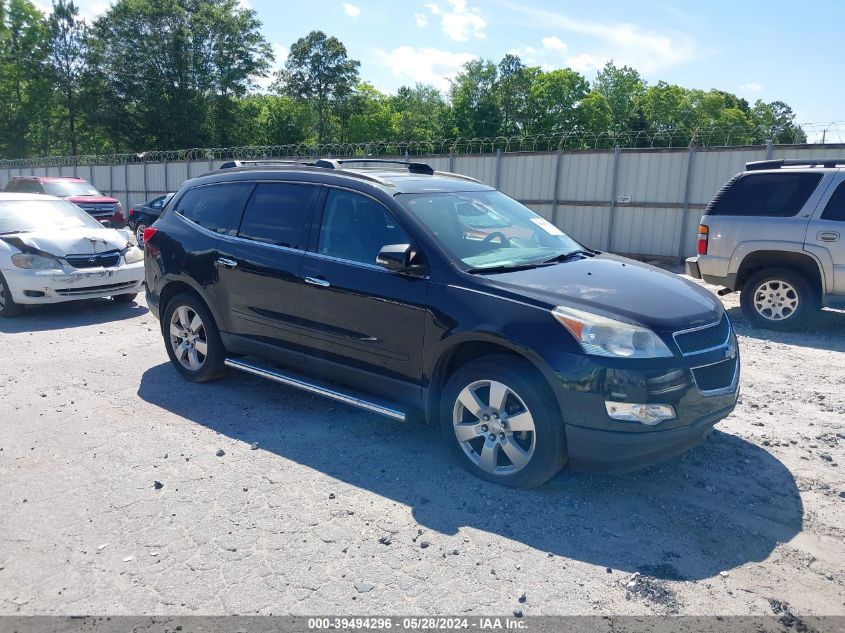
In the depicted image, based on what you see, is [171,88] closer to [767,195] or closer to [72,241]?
[72,241]

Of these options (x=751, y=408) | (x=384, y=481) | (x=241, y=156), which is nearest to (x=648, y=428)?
(x=384, y=481)

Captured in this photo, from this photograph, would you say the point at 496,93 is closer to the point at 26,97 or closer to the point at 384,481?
the point at 26,97

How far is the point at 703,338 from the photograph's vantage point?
402 cm

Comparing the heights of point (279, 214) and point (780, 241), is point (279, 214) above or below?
above

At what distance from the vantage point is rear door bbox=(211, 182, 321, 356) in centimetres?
513

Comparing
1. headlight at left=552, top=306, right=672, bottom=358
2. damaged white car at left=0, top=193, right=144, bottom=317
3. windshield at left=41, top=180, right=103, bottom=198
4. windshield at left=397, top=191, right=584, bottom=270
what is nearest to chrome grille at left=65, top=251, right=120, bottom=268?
damaged white car at left=0, top=193, right=144, bottom=317

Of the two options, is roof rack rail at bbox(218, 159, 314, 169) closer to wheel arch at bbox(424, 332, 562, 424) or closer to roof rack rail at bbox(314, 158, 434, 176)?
roof rack rail at bbox(314, 158, 434, 176)

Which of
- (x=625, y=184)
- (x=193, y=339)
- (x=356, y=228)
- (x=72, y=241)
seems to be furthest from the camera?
(x=625, y=184)

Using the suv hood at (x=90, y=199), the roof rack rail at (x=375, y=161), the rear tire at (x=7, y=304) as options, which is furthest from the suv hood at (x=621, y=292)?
the suv hood at (x=90, y=199)

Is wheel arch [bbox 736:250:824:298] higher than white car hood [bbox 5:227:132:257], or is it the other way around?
wheel arch [bbox 736:250:824:298]

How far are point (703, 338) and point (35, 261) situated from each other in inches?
325

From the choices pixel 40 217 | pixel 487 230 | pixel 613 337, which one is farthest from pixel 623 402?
pixel 40 217

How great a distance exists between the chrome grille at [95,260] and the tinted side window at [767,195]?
8006 mm

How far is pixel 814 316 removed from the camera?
8203 millimetres
